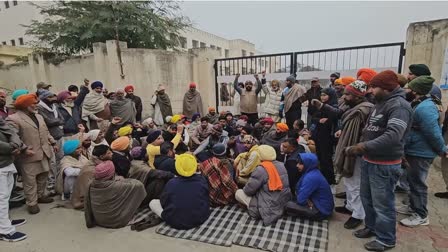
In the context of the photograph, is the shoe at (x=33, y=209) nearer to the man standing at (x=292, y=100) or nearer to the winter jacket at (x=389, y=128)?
the winter jacket at (x=389, y=128)

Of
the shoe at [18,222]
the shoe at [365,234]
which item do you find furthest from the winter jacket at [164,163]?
the shoe at [365,234]

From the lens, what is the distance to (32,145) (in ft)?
12.2

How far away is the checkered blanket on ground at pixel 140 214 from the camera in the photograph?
349 cm

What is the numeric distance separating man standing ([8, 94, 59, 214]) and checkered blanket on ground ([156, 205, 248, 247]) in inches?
80.2

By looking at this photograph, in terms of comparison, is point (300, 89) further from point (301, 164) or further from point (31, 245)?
point (31, 245)

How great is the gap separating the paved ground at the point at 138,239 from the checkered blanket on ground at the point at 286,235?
121 mm


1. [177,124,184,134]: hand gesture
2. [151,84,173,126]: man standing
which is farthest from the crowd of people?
[151,84,173,126]: man standing

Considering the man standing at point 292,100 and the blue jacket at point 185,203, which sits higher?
the man standing at point 292,100

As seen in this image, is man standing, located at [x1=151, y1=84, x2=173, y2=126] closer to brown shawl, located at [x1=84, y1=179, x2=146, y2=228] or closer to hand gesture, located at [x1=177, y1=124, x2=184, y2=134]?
hand gesture, located at [x1=177, y1=124, x2=184, y2=134]

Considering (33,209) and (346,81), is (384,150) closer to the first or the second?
(346,81)

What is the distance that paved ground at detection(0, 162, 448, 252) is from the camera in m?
2.85

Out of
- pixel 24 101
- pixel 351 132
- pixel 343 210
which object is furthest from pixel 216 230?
pixel 24 101

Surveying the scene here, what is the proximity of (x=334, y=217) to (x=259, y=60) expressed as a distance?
17.9 feet

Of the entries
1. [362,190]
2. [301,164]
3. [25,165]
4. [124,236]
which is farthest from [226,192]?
[25,165]
